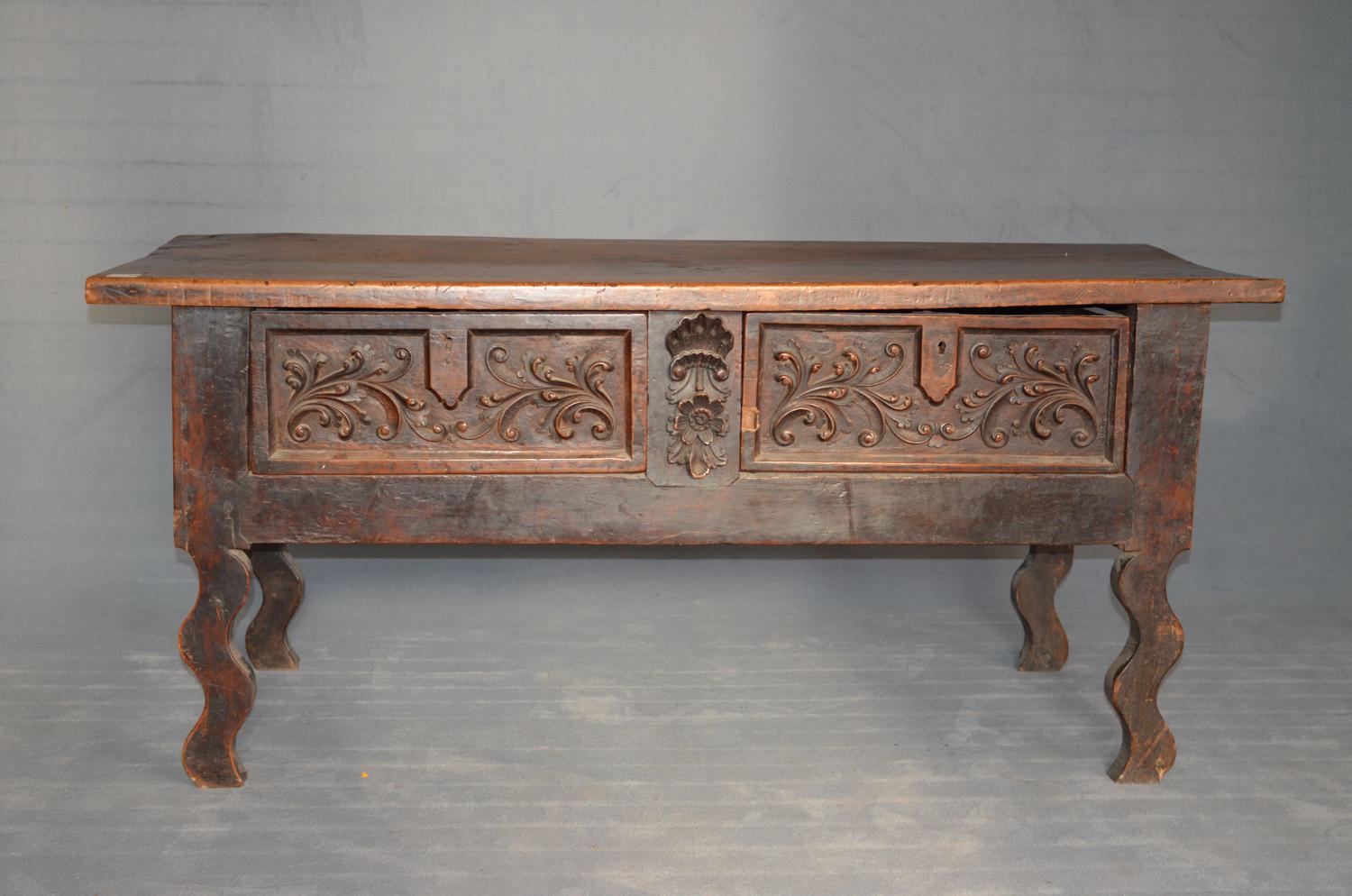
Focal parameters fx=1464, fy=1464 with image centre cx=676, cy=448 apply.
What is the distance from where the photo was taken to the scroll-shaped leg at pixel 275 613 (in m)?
3.15

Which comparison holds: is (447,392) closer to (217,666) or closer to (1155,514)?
(217,666)

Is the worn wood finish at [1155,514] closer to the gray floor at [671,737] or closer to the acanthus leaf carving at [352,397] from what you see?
the gray floor at [671,737]

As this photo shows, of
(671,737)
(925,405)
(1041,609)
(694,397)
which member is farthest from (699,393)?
(1041,609)

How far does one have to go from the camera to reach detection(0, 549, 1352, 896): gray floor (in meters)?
2.36

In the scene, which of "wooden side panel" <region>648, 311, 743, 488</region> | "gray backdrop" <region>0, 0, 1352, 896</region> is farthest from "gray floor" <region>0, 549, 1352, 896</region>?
"wooden side panel" <region>648, 311, 743, 488</region>

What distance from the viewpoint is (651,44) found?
140 inches

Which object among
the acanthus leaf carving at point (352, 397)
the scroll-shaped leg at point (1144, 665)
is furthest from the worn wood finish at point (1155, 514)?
the acanthus leaf carving at point (352, 397)

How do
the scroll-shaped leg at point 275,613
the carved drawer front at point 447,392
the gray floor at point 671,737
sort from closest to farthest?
the gray floor at point 671,737, the carved drawer front at point 447,392, the scroll-shaped leg at point 275,613

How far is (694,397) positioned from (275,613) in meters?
1.21

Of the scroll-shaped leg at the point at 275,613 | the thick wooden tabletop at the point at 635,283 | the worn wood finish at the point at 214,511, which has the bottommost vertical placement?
the scroll-shaped leg at the point at 275,613

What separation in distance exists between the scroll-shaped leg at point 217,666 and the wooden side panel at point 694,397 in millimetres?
751

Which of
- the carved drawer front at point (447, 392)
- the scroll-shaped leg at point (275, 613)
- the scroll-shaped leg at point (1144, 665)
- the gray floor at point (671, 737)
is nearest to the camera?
the gray floor at point (671, 737)

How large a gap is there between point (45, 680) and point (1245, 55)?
10.5 ft

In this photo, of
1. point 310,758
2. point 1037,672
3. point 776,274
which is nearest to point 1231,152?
Answer: point 1037,672
